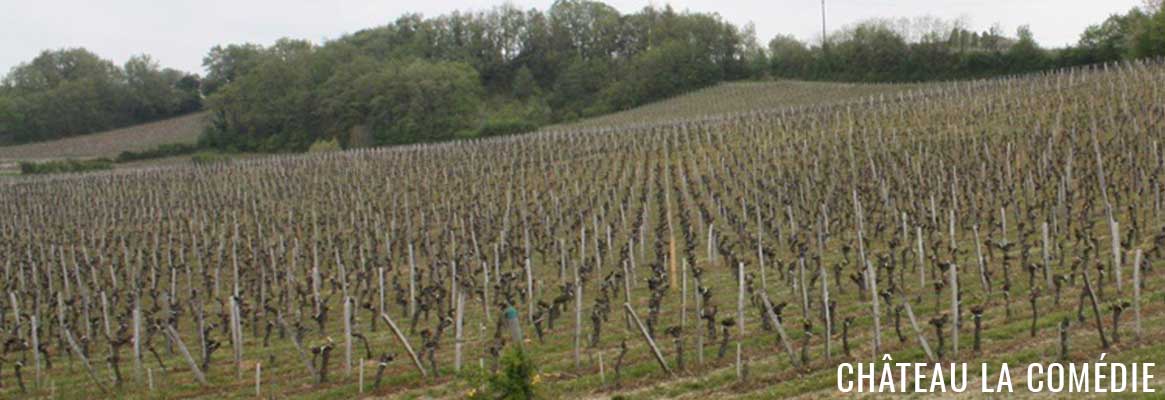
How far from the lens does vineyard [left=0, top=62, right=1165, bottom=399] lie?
1334 cm

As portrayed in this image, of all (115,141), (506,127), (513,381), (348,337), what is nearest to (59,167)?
(506,127)

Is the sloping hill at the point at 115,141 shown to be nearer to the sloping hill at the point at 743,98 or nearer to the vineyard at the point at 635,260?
the sloping hill at the point at 743,98

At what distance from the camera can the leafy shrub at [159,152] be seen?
2837 inches

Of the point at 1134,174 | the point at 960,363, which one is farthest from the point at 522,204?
the point at 960,363

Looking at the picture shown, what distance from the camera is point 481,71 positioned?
97.9 m

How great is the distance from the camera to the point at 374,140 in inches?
2987

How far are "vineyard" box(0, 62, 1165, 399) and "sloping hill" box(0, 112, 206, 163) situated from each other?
114ft

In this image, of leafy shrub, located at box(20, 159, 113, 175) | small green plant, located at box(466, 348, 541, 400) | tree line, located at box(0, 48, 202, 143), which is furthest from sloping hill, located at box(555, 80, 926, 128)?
small green plant, located at box(466, 348, 541, 400)

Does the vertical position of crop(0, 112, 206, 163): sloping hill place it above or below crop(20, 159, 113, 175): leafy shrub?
above

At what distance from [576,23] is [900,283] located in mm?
86608

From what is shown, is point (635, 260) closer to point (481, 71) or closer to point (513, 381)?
point (513, 381)

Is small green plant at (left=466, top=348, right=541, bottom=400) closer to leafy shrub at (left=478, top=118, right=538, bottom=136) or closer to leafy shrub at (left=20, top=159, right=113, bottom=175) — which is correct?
leafy shrub at (left=20, top=159, right=113, bottom=175)

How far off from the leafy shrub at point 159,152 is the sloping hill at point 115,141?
170 cm

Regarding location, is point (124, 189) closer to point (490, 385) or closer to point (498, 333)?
point (498, 333)
